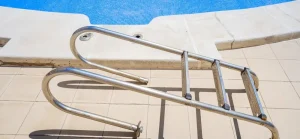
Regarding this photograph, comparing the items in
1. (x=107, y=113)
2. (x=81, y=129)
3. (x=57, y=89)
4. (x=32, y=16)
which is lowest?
(x=81, y=129)

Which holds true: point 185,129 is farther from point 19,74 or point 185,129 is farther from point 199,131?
point 19,74

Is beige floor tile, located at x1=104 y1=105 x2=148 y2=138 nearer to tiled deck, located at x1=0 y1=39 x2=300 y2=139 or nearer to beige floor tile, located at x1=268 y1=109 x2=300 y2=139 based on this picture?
tiled deck, located at x1=0 y1=39 x2=300 y2=139

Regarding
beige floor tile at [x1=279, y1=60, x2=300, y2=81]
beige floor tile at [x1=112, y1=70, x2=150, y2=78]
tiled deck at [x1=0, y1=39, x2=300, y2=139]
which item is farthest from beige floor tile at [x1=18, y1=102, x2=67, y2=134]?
beige floor tile at [x1=279, y1=60, x2=300, y2=81]

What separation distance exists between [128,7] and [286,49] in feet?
8.93

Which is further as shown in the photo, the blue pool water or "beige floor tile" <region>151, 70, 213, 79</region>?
the blue pool water

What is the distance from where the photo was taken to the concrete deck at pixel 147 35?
→ 2334mm

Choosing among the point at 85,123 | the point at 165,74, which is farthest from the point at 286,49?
the point at 85,123

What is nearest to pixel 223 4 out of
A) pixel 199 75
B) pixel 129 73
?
pixel 199 75

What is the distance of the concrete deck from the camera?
2334mm

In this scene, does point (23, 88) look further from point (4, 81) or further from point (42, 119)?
point (42, 119)

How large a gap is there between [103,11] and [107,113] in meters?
2.70

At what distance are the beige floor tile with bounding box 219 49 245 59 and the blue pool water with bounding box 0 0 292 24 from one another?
178 cm

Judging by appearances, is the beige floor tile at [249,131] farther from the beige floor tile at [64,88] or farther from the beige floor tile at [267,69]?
the beige floor tile at [64,88]

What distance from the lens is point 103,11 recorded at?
416cm
